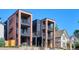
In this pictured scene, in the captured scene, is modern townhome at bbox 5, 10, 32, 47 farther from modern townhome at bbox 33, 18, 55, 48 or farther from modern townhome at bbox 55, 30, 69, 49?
modern townhome at bbox 55, 30, 69, 49

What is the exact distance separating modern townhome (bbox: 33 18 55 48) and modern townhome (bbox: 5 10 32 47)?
0.30 feet

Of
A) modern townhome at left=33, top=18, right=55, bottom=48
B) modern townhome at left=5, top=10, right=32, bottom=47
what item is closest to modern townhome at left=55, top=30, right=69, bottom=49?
modern townhome at left=33, top=18, right=55, bottom=48

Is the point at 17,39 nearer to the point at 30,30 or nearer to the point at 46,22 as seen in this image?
the point at 30,30

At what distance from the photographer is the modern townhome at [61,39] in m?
2.09

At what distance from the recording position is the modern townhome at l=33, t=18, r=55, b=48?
6.77ft

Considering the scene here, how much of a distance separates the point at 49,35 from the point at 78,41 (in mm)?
460

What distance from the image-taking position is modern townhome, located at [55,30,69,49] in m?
2.09

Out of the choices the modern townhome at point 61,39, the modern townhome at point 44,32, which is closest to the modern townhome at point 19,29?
the modern townhome at point 44,32

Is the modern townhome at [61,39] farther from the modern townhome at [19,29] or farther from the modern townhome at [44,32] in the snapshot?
the modern townhome at [19,29]

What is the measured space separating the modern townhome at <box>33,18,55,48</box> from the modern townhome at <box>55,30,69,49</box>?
59 millimetres

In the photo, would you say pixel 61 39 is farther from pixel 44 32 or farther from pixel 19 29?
pixel 19 29

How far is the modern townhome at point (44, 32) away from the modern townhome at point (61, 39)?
6cm

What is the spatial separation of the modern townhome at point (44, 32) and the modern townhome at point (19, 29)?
0.30 feet
